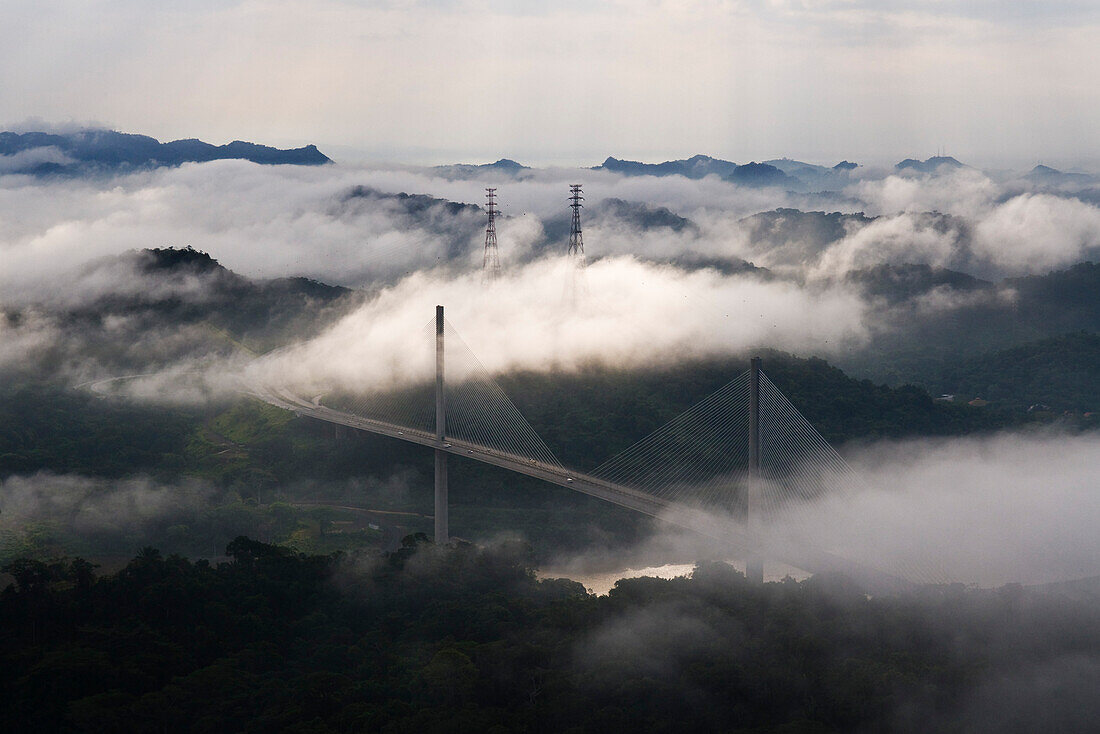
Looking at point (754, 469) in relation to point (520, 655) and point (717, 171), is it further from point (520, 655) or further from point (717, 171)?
point (717, 171)

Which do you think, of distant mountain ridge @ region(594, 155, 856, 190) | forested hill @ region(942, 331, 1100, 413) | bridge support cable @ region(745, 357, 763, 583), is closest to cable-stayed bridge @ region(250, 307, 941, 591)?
bridge support cable @ region(745, 357, 763, 583)

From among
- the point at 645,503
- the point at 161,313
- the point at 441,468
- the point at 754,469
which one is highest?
the point at 161,313

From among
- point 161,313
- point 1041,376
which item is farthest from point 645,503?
point 1041,376

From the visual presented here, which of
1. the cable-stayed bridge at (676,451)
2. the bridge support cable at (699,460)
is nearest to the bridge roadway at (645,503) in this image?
the cable-stayed bridge at (676,451)

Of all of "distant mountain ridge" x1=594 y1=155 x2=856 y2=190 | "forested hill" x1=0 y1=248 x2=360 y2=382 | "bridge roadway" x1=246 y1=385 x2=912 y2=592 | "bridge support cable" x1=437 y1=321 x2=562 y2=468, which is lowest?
"bridge roadway" x1=246 y1=385 x2=912 y2=592

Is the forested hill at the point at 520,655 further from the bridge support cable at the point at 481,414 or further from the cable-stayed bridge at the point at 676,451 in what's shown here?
the bridge support cable at the point at 481,414

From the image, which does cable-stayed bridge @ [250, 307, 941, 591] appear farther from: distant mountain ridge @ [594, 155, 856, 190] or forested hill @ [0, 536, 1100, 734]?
distant mountain ridge @ [594, 155, 856, 190]
